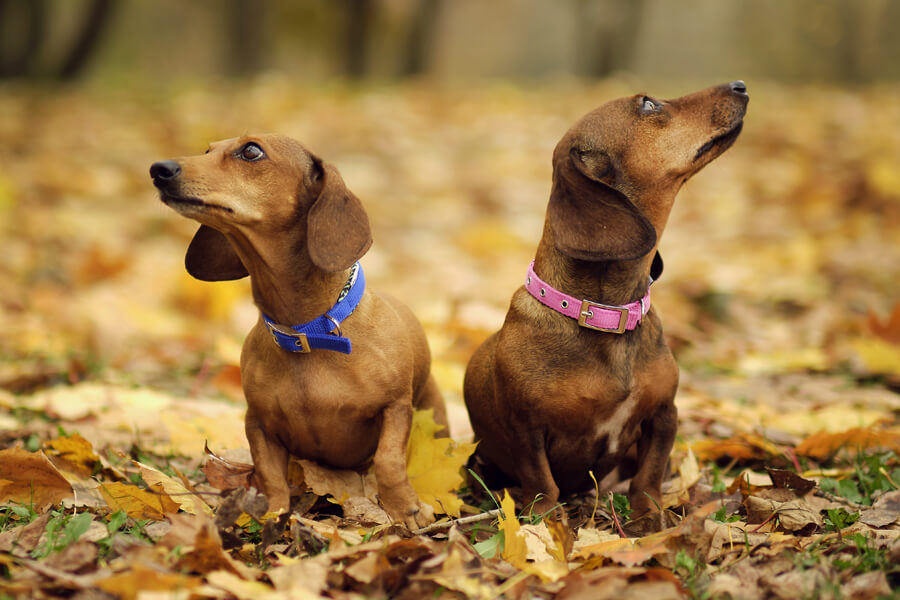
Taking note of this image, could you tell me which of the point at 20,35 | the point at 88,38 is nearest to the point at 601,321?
the point at 88,38

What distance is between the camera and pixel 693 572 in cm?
240

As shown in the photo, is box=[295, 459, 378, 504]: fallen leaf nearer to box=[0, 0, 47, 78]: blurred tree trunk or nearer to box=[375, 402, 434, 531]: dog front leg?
box=[375, 402, 434, 531]: dog front leg

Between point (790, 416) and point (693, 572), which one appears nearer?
point (693, 572)

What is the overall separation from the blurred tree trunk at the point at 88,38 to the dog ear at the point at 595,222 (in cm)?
1262

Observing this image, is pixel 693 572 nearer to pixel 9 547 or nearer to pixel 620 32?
pixel 9 547

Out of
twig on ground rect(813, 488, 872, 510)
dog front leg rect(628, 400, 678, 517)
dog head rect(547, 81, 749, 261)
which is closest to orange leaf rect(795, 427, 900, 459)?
twig on ground rect(813, 488, 872, 510)

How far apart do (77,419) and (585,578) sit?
8.68 feet

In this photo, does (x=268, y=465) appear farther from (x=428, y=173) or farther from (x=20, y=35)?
(x=20, y=35)

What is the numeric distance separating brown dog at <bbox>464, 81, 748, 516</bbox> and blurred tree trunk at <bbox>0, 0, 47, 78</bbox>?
12.7 m

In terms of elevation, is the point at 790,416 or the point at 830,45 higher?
the point at 830,45

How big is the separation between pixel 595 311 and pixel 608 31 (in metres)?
16.1

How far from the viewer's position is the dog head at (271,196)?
2.77 meters

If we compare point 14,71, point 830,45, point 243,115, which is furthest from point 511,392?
point 830,45

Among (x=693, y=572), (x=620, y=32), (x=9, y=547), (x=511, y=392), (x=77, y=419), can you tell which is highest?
(x=620, y=32)
